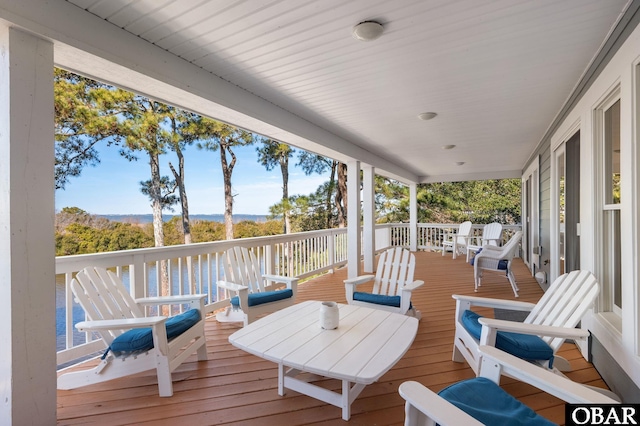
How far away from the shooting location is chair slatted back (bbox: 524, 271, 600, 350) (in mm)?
1963

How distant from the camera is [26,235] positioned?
5.42 ft

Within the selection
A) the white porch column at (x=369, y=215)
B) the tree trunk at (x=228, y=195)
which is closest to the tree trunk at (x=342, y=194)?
the tree trunk at (x=228, y=195)

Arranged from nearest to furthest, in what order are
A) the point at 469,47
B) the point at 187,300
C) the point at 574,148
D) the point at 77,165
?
the point at 469,47, the point at 187,300, the point at 574,148, the point at 77,165

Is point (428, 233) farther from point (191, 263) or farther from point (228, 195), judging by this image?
point (191, 263)

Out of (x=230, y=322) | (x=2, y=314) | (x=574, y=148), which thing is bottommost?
(x=230, y=322)

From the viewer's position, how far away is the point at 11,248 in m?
1.59

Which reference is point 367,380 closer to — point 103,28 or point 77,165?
point 103,28

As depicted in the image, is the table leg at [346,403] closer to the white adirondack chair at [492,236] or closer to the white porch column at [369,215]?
the white porch column at [369,215]

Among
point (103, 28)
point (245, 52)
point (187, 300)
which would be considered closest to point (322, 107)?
point (245, 52)

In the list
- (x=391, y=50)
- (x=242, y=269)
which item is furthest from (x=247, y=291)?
(x=391, y=50)

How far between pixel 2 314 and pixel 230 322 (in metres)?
2.19

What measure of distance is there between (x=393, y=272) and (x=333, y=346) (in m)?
1.98

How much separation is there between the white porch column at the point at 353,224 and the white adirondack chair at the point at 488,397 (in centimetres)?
402

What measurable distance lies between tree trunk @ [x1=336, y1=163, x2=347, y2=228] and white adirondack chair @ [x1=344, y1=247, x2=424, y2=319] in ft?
31.3
